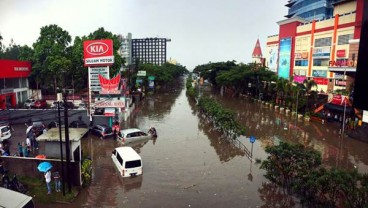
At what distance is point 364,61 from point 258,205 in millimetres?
8355

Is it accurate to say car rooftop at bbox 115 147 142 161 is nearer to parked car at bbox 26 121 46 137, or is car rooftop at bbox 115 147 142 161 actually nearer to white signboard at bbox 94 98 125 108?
white signboard at bbox 94 98 125 108

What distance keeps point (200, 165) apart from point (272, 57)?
59192 millimetres

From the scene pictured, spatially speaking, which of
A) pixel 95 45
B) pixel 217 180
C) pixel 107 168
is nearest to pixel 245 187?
pixel 217 180

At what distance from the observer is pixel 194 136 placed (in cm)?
2791

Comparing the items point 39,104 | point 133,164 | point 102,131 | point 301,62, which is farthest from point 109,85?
point 301,62

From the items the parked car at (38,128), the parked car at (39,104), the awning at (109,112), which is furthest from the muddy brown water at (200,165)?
the parked car at (39,104)

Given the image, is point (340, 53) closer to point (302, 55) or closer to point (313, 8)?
point (302, 55)

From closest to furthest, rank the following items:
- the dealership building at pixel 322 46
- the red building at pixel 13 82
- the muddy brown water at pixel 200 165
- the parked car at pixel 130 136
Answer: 1. the muddy brown water at pixel 200 165
2. the parked car at pixel 130 136
3. the red building at pixel 13 82
4. the dealership building at pixel 322 46

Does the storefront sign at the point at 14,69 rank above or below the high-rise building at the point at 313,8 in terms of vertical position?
below

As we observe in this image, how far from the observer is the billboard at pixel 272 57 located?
7069 centimetres

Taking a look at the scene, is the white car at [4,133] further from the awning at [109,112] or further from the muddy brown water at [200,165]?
the awning at [109,112]

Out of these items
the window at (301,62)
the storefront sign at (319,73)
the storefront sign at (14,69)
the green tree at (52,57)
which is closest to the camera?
the storefront sign at (14,69)

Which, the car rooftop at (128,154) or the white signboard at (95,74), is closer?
the car rooftop at (128,154)

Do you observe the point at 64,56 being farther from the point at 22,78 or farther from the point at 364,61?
the point at 364,61
